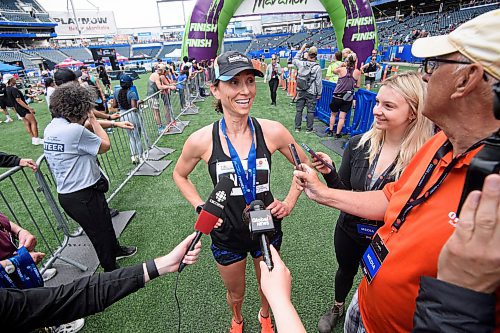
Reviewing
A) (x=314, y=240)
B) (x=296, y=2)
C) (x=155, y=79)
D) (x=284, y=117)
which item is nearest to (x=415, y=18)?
(x=296, y=2)

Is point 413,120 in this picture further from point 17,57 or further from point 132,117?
point 17,57

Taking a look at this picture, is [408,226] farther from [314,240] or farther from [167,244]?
[167,244]

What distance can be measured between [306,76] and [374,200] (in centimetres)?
610

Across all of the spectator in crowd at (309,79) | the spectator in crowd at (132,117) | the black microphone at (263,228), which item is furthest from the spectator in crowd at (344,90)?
the black microphone at (263,228)

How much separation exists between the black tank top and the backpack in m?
5.68

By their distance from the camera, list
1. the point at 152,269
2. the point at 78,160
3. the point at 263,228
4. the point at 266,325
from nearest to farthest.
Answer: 1. the point at 263,228
2. the point at 152,269
3. the point at 266,325
4. the point at 78,160

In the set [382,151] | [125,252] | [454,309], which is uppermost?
[454,309]

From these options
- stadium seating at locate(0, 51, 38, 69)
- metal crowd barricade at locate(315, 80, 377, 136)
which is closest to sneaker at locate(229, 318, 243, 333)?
metal crowd barricade at locate(315, 80, 377, 136)

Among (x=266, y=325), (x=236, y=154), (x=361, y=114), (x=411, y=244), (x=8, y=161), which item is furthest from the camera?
(x=361, y=114)

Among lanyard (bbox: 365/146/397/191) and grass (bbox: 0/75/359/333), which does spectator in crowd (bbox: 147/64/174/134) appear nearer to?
grass (bbox: 0/75/359/333)

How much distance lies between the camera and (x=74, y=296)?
1.34 meters

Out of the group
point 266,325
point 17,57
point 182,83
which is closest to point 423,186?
point 266,325

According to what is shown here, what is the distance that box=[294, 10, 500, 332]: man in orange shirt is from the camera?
0.89m

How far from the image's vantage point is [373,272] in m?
1.37
